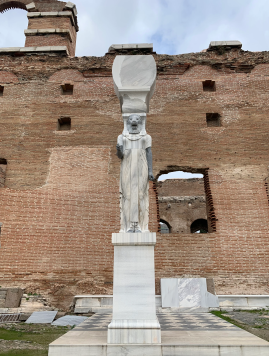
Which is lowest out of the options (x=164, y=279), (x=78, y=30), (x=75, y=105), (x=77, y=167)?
(x=164, y=279)

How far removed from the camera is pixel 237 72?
10.8m

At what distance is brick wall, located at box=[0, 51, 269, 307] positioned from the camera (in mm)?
8398

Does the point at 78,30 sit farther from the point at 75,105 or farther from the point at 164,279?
the point at 164,279

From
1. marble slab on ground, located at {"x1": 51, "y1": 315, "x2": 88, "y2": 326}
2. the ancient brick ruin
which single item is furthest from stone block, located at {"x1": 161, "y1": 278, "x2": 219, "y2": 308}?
marble slab on ground, located at {"x1": 51, "y1": 315, "x2": 88, "y2": 326}

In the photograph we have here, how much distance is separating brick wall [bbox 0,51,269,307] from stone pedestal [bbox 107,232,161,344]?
16.6 feet

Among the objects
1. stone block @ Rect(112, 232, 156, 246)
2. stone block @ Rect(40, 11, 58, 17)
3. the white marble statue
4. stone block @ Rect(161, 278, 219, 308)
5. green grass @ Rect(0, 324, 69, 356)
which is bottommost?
green grass @ Rect(0, 324, 69, 356)

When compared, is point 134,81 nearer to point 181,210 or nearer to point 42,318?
point 42,318

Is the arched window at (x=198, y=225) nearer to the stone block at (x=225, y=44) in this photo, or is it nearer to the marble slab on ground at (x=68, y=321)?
the stone block at (x=225, y=44)

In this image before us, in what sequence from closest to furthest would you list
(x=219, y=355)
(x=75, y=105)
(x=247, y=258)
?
(x=219, y=355)
(x=247, y=258)
(x=75, y=105)

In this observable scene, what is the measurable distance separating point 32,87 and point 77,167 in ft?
11.9

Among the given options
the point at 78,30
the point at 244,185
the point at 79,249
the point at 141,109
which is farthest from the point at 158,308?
the point at 78,30

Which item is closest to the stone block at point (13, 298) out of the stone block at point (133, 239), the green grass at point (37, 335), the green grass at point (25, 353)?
the green grass at point (37, 335)

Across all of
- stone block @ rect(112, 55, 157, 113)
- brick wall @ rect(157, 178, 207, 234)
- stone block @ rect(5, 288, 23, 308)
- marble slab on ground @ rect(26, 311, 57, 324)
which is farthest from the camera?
brick wall @ rect(157, 178, 207, 234)

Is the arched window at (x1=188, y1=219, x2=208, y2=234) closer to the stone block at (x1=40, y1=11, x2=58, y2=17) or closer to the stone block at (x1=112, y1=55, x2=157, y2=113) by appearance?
the stone block at (x1=40, y1=11, x2=58, y2=17)
